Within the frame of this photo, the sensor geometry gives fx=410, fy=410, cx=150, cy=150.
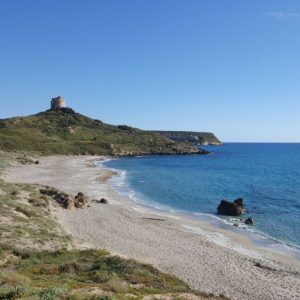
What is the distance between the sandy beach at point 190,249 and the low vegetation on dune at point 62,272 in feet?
8.54

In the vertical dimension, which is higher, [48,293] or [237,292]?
[48,293]

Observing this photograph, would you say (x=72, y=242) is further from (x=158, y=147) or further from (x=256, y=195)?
(x=158, y=147)

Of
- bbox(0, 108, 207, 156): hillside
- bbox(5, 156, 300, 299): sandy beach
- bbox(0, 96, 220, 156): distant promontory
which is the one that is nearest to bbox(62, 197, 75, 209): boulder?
A: bbox(5, 156, 300, 299): sandy beach

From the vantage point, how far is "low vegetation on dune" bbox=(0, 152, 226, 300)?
56.5ft

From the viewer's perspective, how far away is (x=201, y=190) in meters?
70.6

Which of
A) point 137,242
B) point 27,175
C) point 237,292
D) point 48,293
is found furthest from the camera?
point 27,175

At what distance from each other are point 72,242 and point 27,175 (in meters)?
51.2

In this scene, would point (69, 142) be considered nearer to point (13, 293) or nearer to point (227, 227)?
point (227, 227)

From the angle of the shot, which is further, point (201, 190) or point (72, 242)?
point (201, 190)

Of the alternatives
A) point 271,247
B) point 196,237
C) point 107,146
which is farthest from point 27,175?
point 107,146

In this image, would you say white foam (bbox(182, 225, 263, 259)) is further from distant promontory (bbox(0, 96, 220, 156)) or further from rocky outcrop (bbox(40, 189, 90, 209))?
distant promontory (bbox(0, 96, 220, 156))

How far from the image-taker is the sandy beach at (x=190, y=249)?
78.2 ft

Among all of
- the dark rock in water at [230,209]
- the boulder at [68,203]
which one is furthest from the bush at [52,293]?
the dark rock in water at [230,209]

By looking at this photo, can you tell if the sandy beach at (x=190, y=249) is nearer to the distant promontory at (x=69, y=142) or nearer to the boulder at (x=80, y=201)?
the boulder at (x=80, y=201)
